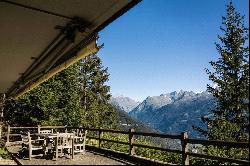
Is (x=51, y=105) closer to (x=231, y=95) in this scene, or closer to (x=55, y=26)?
(x=231, y=95)

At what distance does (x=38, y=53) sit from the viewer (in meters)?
4.97

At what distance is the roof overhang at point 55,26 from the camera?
9.66 ft

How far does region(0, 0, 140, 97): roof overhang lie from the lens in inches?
116

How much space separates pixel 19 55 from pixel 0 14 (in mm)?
2170

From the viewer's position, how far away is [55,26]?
139 inches

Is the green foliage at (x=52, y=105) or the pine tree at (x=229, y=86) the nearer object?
the pine tree at (x=229, y=86)

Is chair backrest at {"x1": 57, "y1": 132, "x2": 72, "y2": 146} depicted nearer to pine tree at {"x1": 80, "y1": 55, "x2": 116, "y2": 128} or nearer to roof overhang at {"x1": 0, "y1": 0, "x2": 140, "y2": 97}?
roof overhang at {"x1": 0, "y1": 0, "x2": 140, "y2": 97}

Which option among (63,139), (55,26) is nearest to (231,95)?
(63,139)

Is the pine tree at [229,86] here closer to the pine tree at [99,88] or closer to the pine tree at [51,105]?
the pine tree at [51,105]

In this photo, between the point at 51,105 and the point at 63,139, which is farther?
the point at 51,105

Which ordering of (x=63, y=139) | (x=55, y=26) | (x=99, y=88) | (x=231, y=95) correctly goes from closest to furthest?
(x=55, y=26), (x=63, y=139), (x=231, y=95), (x=99, y=88)

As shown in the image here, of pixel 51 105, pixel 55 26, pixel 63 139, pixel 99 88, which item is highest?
pixel 99 88

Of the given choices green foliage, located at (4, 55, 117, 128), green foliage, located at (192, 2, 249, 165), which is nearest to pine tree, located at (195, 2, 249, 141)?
green foliage, located at (192, 2, 249, 165)

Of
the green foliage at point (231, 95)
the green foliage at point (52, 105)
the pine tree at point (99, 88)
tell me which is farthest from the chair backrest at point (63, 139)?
the pine tree at point (99, 88)
